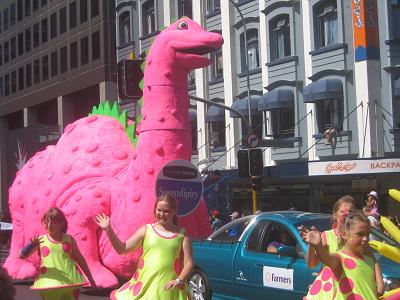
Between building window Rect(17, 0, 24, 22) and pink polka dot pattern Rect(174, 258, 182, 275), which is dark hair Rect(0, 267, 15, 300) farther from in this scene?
building window Rect(17, 0, 24, 22)

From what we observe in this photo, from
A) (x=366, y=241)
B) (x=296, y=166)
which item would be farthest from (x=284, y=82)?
(x=366, y=241)

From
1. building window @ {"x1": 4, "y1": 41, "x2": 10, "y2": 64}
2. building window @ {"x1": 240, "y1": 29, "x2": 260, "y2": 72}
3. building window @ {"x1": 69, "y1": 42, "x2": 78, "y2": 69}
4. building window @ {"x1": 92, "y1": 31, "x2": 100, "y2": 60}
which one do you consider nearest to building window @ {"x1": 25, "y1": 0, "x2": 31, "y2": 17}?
building window @ {"x1": 4, "y1": 41, "x2": 10, "y2": 64}

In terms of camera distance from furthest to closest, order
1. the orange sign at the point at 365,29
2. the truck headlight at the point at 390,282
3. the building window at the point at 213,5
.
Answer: the building window at the point at 213,5
the orange sign at the point at 365,29
the truck headlight at the point at 390,282

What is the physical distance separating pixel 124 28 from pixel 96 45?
12.8 ft

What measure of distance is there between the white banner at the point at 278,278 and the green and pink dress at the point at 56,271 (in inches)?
95.6

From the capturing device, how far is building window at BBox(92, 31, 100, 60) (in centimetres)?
3838

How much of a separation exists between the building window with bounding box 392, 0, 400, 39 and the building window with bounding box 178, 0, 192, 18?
1013 cm

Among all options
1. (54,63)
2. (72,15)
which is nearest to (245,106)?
(72,15)

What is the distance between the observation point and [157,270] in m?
5.99

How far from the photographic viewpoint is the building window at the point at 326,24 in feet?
77.7

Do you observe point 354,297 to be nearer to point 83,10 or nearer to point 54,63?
point 83,10

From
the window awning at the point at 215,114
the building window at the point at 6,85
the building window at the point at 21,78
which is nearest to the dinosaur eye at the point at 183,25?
the window awning at the point at 215,114

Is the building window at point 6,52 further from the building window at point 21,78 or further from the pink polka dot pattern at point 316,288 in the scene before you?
the pink polka dot pattern at point 316,288

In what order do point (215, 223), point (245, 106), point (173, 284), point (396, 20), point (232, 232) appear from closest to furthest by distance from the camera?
point (173, 284) < point (232, 232) < point (215, 223) < point (396, 20) < point (245, 106)
